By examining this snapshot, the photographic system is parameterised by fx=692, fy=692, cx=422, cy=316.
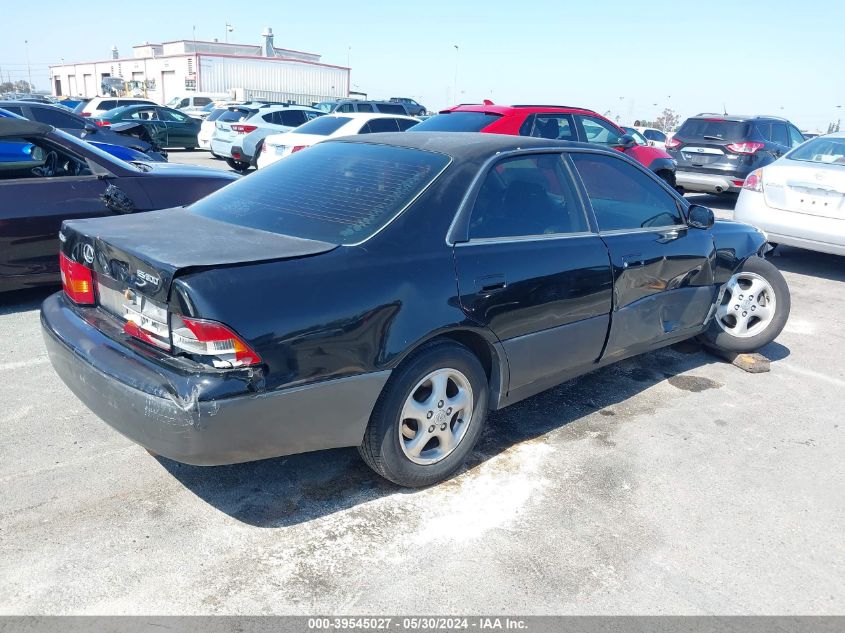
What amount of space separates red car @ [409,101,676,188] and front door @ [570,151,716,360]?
3.62 m

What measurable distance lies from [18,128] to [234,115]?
41.5ft

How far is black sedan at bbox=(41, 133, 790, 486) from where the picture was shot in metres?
2.54

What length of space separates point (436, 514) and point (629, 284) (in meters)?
1.77

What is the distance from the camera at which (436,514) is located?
10.0 feet

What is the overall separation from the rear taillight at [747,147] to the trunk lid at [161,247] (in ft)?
34.9

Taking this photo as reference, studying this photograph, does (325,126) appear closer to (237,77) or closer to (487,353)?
(487,353)

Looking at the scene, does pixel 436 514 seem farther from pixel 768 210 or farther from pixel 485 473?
pixel 768 210

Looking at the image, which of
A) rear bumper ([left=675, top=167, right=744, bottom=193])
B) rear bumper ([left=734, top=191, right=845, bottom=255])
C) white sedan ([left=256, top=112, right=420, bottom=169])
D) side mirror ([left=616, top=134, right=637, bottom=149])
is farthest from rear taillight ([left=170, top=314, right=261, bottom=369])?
rear bumper ([left=675, top=167, right=744, bottom=193])

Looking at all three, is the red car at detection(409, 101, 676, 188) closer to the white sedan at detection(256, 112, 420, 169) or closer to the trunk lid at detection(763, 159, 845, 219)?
the trunk lid at detection(763, 159, 845, 219)

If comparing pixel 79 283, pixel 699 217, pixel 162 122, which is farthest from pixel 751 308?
pixel 162 122

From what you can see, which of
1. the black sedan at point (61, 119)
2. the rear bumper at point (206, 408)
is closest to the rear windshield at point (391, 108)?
the black sedan at point (61, 119)

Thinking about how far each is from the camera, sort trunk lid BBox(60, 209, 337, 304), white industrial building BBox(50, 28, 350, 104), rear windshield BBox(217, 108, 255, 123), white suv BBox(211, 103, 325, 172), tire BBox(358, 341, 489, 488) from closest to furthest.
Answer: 1. trunk lid BBox(60, 209, 337, 304)
2. tire BBox(358, 341, 489, 488)
3. white suv BBox(211, 103, 325, 172)
4. rear windshield BBox(217, 108, 255, 123)
5. white industrial building BBox(50, 28, 350, 104)

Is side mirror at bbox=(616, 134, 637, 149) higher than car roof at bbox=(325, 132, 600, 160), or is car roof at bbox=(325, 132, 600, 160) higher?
car roof at bbox=(325, 132, 600, 160)

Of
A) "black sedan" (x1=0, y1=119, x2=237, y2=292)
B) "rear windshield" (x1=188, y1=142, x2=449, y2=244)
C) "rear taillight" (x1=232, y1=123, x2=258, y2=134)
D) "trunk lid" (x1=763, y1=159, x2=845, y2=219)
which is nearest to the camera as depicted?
"rear windshield" (x1=188, y1=142, x2=449, y2=244)
